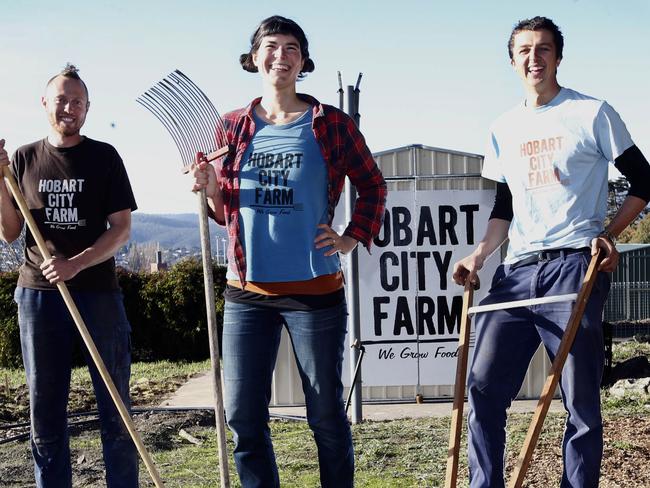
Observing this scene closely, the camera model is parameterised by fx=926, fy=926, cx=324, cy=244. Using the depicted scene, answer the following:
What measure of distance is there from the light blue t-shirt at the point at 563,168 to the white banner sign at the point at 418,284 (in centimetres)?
533

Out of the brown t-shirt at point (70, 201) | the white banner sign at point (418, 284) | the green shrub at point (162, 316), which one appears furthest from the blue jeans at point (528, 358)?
the green shrub at point (162, 316)

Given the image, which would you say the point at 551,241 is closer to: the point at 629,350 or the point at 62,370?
the point at 62,370

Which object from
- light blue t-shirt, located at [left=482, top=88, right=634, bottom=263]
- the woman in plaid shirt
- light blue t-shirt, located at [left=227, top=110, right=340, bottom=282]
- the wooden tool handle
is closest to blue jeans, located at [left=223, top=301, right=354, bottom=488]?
the woman in plaid shirt

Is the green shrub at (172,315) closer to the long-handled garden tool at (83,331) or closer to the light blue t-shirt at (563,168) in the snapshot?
the long-handled garden tool at (83,331)

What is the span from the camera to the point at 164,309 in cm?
1464

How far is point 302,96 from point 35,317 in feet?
4.70

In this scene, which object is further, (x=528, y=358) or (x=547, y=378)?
(x=528, y=358)

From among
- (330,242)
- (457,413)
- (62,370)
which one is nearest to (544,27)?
(330,242)

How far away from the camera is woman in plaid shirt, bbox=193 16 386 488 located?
3432 mm

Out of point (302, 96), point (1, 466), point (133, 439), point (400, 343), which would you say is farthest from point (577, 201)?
point (400, 343)

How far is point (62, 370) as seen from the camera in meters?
3.90

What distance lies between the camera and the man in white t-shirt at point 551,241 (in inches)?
135

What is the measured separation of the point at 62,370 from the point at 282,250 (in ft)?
3.85

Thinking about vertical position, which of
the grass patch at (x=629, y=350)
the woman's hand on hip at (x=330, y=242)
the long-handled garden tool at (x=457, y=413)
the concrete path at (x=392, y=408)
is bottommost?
the grass patch at (x=629, y=350)
